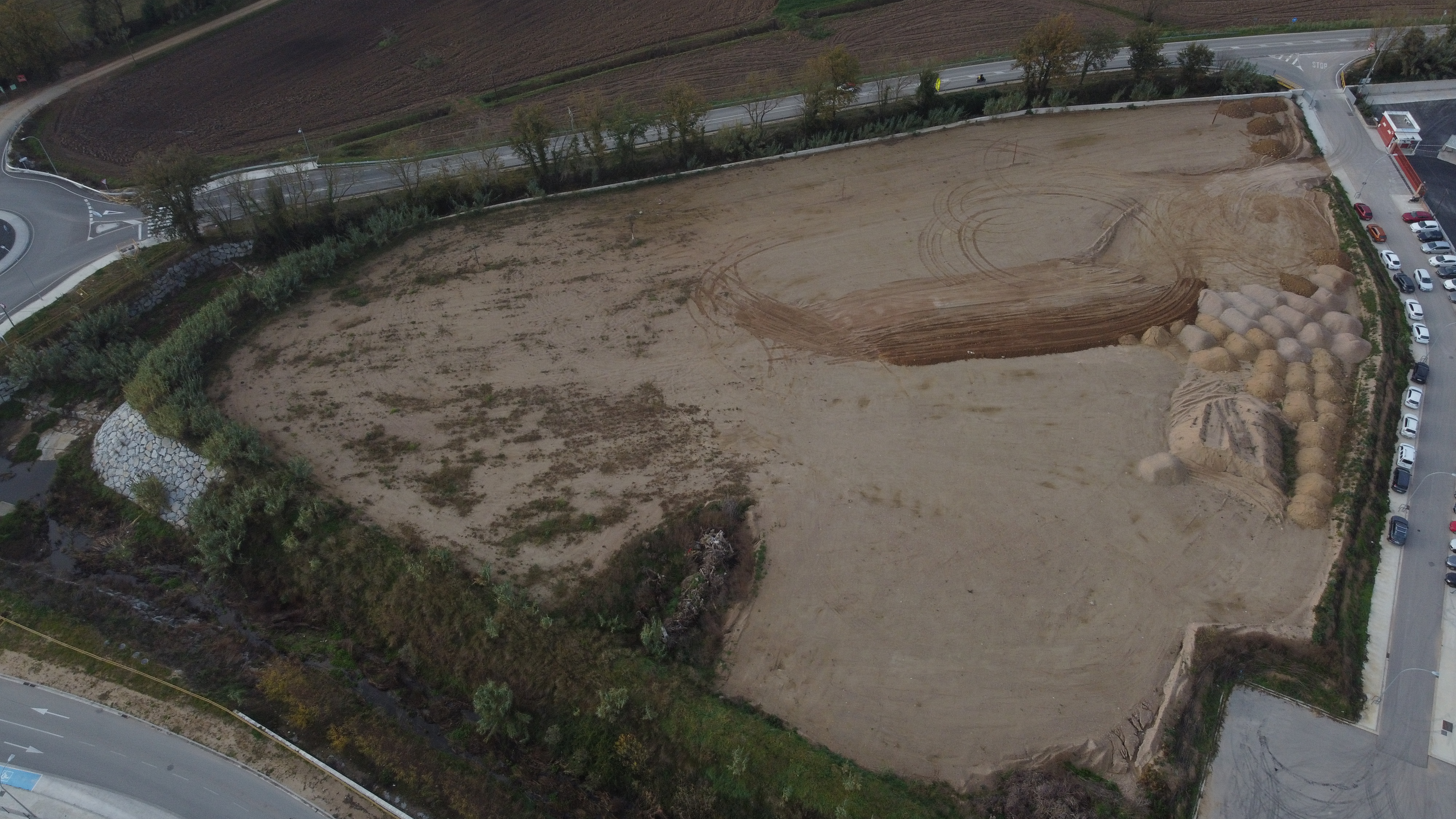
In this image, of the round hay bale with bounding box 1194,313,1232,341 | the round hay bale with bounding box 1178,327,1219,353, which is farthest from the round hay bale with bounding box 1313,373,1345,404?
the round hay bale with bounding box 1178,327,1219,353

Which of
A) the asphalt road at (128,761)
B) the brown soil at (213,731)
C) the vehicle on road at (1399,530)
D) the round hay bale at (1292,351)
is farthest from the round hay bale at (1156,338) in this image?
the asphalt road at (128,761)

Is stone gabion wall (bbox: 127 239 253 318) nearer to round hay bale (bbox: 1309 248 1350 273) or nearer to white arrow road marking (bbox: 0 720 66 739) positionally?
white arrow road marking (bbox: 0 720 66 739)

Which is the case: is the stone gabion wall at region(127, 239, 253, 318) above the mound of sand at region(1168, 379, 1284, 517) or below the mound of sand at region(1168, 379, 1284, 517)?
above

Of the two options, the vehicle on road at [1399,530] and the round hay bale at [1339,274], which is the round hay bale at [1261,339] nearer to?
the round hay bale at [1339,274]

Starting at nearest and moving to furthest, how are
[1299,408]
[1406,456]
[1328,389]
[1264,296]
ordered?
[1406,456], [1299,408], [1328,389], [1264,296]

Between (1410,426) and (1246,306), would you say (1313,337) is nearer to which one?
(1246,306)

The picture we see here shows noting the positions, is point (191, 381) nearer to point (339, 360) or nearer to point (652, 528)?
point (339, 360)

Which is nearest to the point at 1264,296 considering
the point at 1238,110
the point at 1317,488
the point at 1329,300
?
the point at 1329,300
